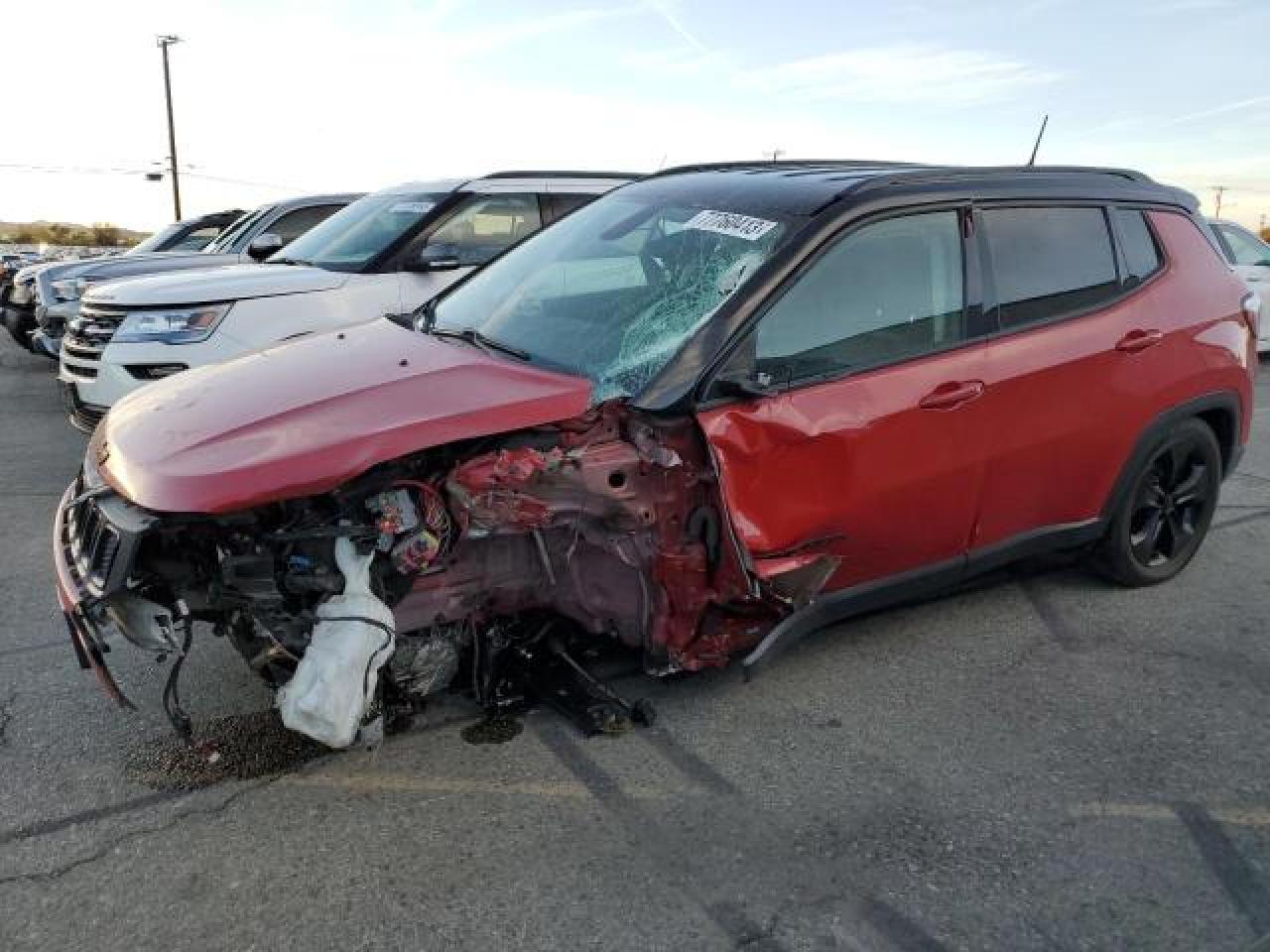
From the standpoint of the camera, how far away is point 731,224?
350 centimetres

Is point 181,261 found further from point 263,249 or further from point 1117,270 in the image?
point 1117,270

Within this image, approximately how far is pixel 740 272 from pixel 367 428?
4.30ft

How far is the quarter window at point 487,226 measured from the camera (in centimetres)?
677

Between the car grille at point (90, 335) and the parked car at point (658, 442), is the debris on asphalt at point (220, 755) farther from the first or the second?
the car grille at point (90, 335)

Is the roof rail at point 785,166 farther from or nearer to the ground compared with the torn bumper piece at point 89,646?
farther from the ground

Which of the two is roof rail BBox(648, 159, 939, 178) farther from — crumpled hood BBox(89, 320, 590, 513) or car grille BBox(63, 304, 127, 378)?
car grille BBox(63, 304, 127, 378)

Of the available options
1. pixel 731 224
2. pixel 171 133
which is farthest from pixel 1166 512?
pixel 171 133

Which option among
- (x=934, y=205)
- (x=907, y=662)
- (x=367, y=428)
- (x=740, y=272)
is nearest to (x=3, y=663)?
(x=367, y=428)

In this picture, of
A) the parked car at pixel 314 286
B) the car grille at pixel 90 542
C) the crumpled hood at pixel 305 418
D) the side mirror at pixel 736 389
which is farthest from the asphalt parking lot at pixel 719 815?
the parked car at pixel 314 286

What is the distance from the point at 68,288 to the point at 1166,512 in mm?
9048

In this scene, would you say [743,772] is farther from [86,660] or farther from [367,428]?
[86,660]

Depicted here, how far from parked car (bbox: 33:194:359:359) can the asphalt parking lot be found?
5.18 meters

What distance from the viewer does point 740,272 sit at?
3285mm

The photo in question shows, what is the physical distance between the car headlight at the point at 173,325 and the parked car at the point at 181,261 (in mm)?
2005
